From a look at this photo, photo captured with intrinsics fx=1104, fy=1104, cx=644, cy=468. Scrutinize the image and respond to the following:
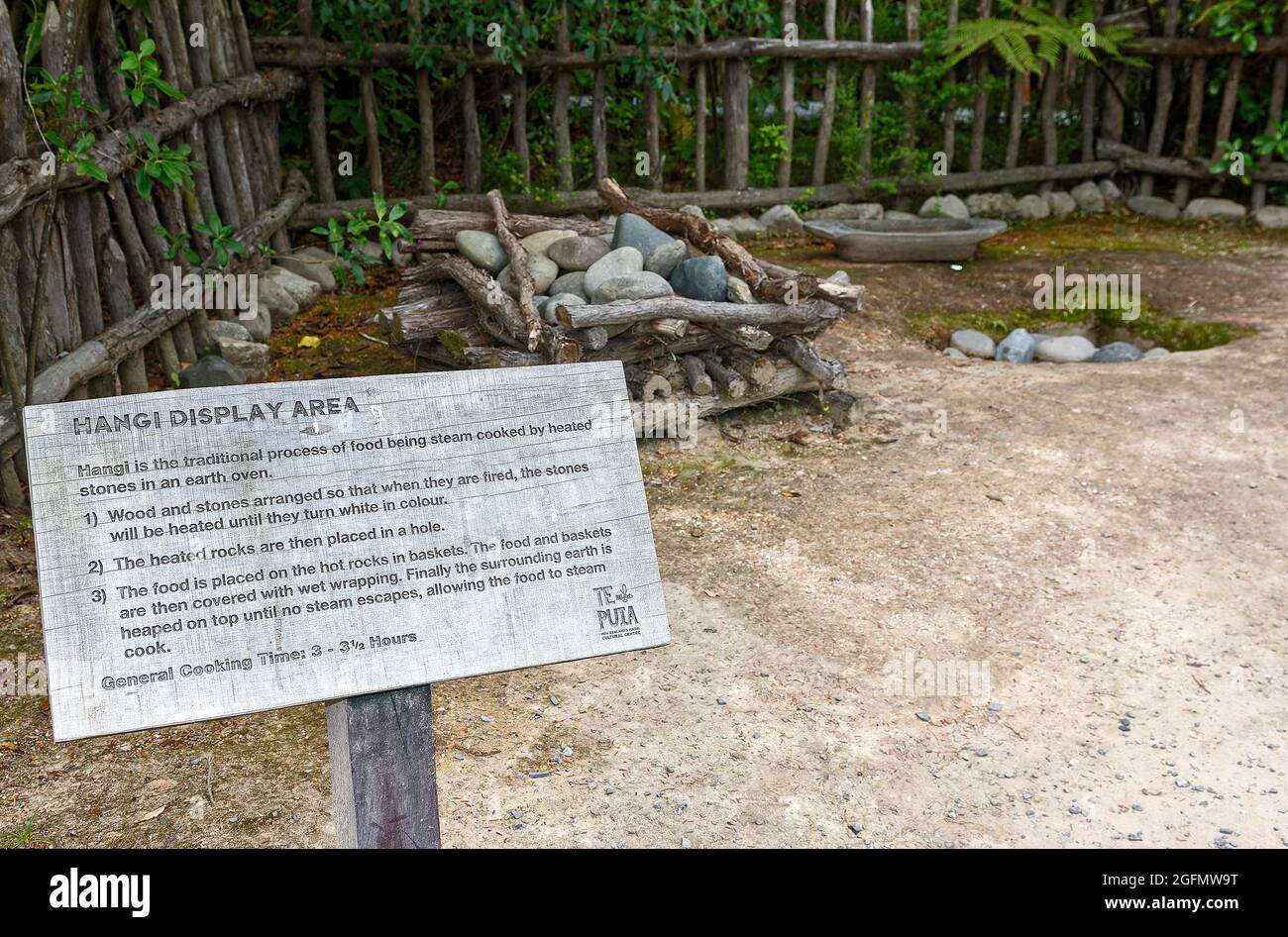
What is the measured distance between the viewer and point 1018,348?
6844 millimetres

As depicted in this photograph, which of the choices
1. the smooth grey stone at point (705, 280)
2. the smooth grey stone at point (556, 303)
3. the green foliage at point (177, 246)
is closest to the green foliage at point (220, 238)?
the green foliage at point (177, 246)

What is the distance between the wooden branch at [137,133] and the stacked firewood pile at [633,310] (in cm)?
135

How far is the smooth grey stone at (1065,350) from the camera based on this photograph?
6801 millimetres

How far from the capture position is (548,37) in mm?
8250

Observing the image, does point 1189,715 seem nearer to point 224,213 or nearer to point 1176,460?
point 1176,460

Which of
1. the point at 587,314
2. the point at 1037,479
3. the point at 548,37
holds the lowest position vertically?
the point at 1037,479

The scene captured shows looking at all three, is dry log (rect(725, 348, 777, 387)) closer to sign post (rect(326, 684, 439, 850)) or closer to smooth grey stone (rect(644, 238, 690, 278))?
smooth grey stone (rect(644, 238, 690, 278))

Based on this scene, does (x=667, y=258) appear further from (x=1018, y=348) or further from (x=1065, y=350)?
(x=1065, y=350)

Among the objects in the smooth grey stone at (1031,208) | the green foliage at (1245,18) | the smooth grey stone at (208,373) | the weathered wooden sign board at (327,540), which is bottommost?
the smooth grey stone at (1031,208)

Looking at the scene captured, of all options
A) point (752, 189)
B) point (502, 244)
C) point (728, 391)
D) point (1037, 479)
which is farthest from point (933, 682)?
point (752, 189)

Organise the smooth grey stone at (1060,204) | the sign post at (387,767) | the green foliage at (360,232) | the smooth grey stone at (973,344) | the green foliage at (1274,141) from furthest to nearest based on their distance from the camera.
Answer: the smooth grey stone at (1060,204) → the green foliage at (1274,141) → the smooth grey stone at (973,344) → the green foliage at (360,232) → the sign post at (387,767)

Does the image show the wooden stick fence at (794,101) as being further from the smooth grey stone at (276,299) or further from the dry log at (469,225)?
→ the dry log at (469,225)

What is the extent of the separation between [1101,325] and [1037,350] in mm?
755
